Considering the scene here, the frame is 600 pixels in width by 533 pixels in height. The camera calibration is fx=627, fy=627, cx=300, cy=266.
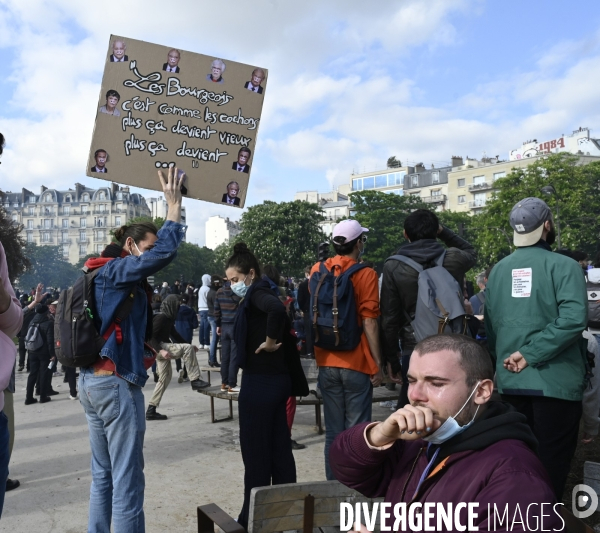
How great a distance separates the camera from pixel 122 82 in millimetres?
3697

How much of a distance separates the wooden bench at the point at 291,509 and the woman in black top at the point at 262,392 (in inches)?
59.0

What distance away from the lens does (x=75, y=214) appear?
152 metres

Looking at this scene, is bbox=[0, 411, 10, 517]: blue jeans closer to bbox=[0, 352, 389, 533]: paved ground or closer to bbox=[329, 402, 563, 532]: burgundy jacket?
bbox=[329, 402, 563, 532]: burgundy jacket

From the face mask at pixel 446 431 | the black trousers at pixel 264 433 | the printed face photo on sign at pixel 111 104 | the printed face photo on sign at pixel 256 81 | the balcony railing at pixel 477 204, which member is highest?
the balcony railing at pixel 477 204

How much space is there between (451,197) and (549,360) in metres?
93.5

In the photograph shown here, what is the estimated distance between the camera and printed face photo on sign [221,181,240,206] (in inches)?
152

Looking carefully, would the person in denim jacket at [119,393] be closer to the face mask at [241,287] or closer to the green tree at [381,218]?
the face mask at [241,287]

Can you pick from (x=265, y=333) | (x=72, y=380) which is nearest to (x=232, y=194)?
(x=265, y=333)

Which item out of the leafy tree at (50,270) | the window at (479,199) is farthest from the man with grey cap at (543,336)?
the leafy tree at (50,270)

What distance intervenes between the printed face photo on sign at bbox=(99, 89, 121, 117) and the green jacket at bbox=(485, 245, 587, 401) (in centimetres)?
244

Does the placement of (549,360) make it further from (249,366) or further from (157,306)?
(157,306)

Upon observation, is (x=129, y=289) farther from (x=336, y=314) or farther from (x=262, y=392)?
(x=336, y=314)

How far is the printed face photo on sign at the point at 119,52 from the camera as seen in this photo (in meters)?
3.70

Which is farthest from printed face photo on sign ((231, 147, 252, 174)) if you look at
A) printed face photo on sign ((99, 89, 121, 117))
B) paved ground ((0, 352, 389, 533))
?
paved ground ((0, 352, 389, 533))
